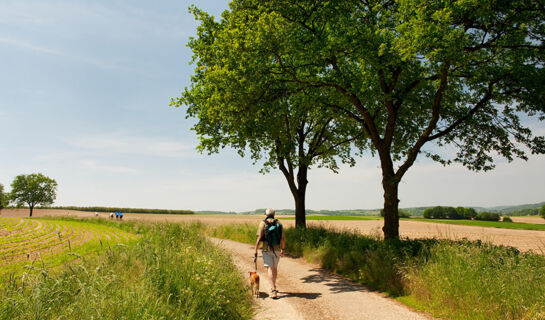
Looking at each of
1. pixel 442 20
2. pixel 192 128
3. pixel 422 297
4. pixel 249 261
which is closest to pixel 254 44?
pixel 442 20

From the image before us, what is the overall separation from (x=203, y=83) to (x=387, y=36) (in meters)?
12.2

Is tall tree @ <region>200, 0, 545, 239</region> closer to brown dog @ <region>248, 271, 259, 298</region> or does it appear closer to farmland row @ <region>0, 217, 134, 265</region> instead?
brown dog @ <region>248, 271, 259, 298</region>

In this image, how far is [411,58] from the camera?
34.0ft

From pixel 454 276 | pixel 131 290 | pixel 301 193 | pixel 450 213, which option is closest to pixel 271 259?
pixel 131 290

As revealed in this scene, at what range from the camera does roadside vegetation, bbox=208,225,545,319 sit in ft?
19.9

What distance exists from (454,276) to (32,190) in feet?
392

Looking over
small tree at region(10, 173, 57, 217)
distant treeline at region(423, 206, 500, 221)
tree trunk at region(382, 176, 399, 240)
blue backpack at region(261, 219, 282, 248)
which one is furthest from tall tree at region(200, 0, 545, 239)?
small tree at region(10, 173, 57, 217)

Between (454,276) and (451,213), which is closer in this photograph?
(454,276)

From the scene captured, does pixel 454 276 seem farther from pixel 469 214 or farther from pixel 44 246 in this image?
pixel 469 214

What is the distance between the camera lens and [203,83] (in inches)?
754

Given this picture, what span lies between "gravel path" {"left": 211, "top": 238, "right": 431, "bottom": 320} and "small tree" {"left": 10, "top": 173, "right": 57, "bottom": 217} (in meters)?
113

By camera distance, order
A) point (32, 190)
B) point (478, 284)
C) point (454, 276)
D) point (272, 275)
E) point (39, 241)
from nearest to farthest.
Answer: point (478, 284), point (454, 276), point (272, 275), point (39, 241), point (32, 190)

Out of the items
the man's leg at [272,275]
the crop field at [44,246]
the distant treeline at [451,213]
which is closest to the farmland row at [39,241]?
the crop field at [44,246]

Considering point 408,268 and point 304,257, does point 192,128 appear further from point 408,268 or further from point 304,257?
point 408,268
